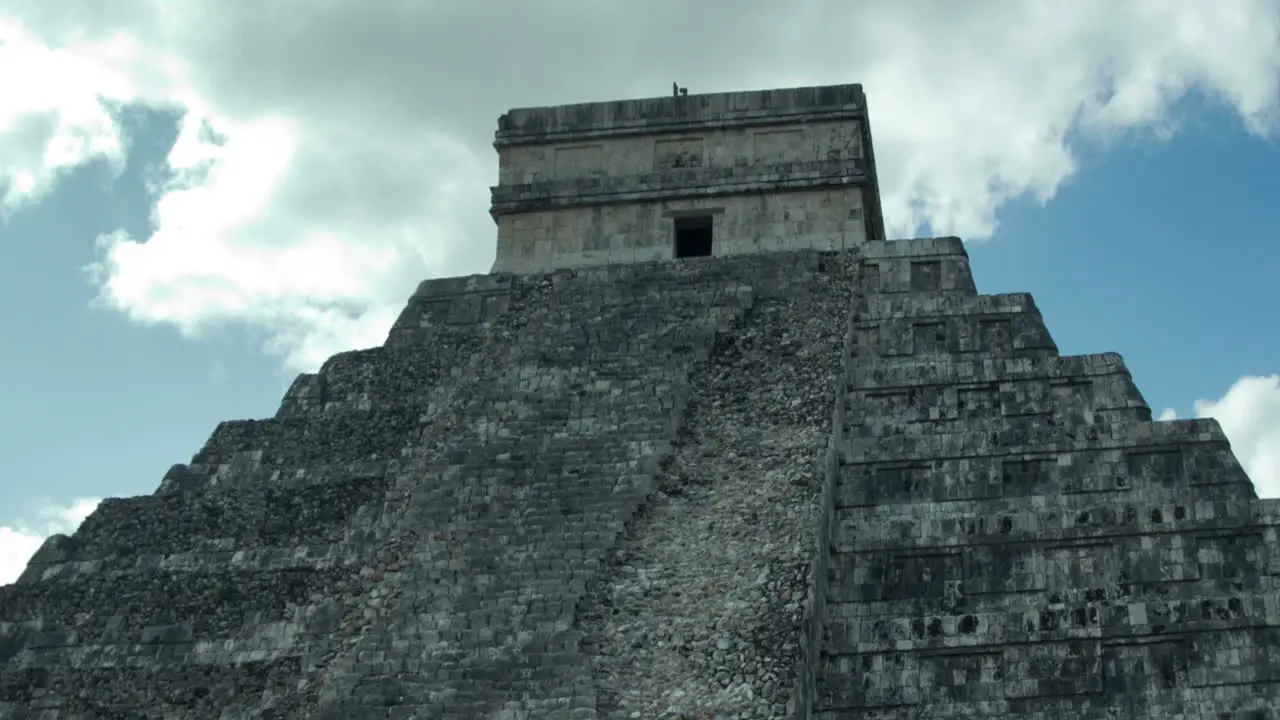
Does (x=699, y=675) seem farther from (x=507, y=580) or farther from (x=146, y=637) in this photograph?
(x=146, y=637)

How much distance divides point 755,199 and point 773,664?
7.01 metres

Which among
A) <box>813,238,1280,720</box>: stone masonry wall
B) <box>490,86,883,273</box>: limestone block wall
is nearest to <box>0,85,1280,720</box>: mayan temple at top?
<box>813,238,1280,720</box>: stone masonry wall

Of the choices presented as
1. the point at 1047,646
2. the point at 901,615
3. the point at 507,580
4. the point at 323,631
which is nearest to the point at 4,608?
the point at 323,631

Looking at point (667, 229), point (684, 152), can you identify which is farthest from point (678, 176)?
point (667, 229)

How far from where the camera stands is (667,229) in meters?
18.1

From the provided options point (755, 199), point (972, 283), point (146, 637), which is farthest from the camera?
point (755, 199)

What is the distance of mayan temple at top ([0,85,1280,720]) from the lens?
13.2m

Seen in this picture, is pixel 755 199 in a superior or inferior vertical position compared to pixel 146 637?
superior

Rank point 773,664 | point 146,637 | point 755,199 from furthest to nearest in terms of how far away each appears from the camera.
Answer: point 755,199 < point 146,637 < point 773,664

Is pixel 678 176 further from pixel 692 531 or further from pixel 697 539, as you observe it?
pixel 697 539

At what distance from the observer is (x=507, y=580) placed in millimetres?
13703

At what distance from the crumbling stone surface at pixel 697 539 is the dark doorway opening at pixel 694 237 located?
1534 mm

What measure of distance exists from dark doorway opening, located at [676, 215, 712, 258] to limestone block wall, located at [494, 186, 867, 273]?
17 cm

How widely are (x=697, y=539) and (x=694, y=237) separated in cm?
562
